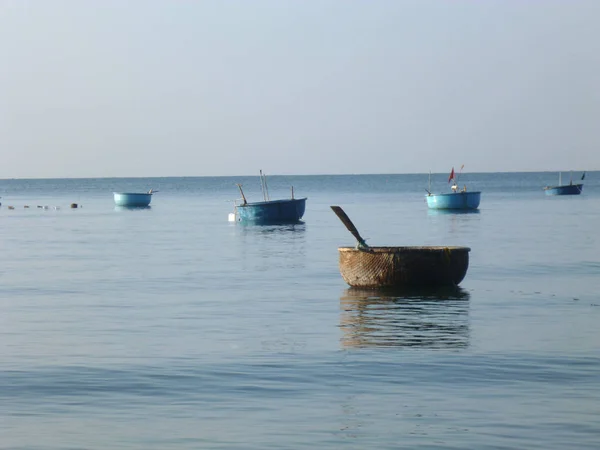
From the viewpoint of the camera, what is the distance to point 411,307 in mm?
22641

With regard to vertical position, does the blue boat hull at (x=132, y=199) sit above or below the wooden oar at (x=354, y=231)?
below

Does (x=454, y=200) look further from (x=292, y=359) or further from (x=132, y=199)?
(x=292, y=359)

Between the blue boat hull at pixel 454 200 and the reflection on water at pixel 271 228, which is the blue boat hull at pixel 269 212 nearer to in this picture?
the reflection on water at pixel 271 228

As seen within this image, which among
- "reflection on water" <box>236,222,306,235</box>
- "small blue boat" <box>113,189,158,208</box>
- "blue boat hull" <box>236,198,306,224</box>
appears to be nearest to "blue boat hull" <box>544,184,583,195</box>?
"small blue boat" <box>113,189,158,208</box>

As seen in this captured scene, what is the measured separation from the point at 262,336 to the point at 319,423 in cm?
676

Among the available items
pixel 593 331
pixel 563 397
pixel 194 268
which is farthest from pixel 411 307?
pixel 194 268

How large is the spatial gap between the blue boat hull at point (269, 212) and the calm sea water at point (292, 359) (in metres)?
30.4

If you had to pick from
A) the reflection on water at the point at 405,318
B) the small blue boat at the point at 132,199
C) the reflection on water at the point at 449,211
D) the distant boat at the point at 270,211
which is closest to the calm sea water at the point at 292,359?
the reflection on water at the point at 405,318

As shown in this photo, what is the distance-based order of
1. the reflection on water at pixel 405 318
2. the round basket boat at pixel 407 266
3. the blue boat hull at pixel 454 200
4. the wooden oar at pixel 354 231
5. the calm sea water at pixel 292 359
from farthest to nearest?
the blue boat hull at pixel 454 200, the wooden oar at pixel 354 231, the round basket boat at pixel 407 266, the reflection on water at pixel 405 318, the calm sea water at pixel 292 359

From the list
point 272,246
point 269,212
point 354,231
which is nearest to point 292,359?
point 354,231

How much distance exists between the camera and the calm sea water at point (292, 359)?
11945mm

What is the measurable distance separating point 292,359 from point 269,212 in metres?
50.0

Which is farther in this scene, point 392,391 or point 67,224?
point 67,224

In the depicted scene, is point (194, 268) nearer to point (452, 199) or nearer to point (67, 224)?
point (67, 224)
